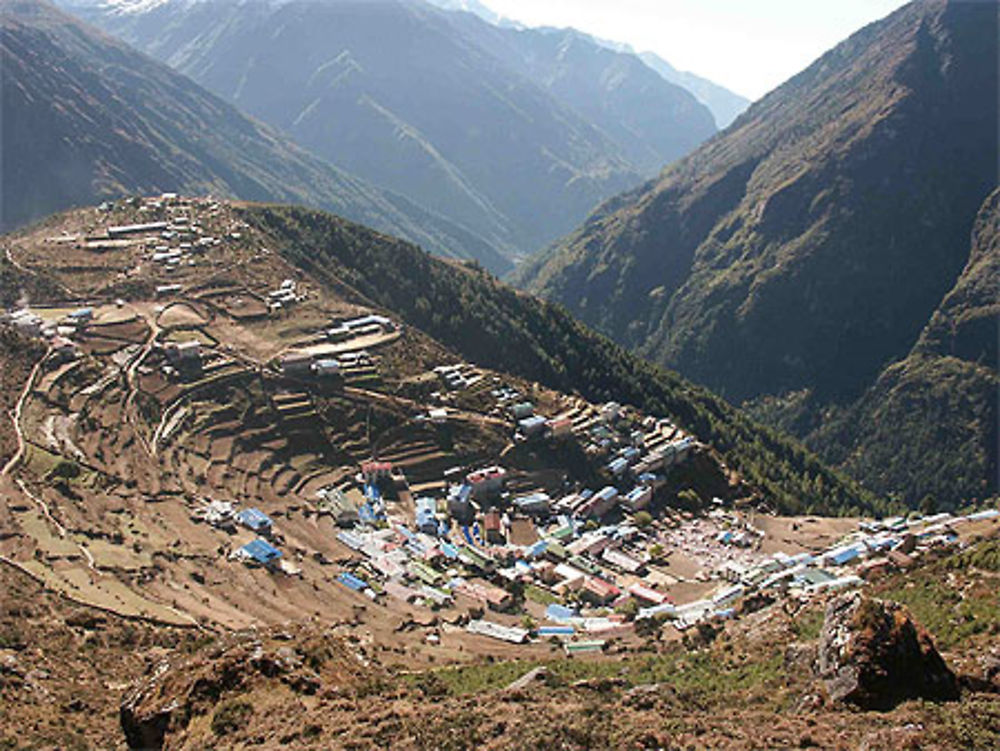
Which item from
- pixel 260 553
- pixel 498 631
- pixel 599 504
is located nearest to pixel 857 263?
pixel 599 504

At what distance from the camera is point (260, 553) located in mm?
53531

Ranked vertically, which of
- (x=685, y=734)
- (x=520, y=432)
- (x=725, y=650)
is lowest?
(x=520, y=432)

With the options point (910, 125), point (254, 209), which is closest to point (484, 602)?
point (254, 209)

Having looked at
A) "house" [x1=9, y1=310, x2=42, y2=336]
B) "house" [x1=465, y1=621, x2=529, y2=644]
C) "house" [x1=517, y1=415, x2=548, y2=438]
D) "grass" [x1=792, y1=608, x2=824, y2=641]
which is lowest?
"house" [x1=9, y1=310, x2=42, y2=336]

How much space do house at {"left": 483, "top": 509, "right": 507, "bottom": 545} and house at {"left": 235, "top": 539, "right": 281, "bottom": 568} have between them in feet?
59.5

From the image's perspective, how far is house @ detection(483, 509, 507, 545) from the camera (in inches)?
2611

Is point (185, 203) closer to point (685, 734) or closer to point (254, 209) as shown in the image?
point (254, 209)

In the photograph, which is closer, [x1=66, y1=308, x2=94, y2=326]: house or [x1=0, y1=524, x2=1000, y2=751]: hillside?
[x1=0, y1=524, x2=1000, y2=751]: hillside

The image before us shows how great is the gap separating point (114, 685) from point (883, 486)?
5160 inches

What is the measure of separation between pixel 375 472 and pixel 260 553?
1738 centimetres

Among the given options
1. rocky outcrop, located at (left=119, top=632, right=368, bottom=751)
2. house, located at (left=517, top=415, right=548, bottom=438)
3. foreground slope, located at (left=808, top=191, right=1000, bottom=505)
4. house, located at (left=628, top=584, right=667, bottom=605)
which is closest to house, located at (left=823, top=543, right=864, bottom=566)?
house, located at (left=628, top=584, right=667, bottom=605)

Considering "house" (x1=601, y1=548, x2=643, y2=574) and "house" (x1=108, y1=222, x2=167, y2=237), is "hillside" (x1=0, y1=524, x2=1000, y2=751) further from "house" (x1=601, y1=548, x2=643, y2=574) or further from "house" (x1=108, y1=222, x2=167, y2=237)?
"house" (x1=108, y1=222, x2=167, y2=237)

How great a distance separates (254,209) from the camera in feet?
360

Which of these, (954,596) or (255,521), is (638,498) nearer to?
(255,521)
